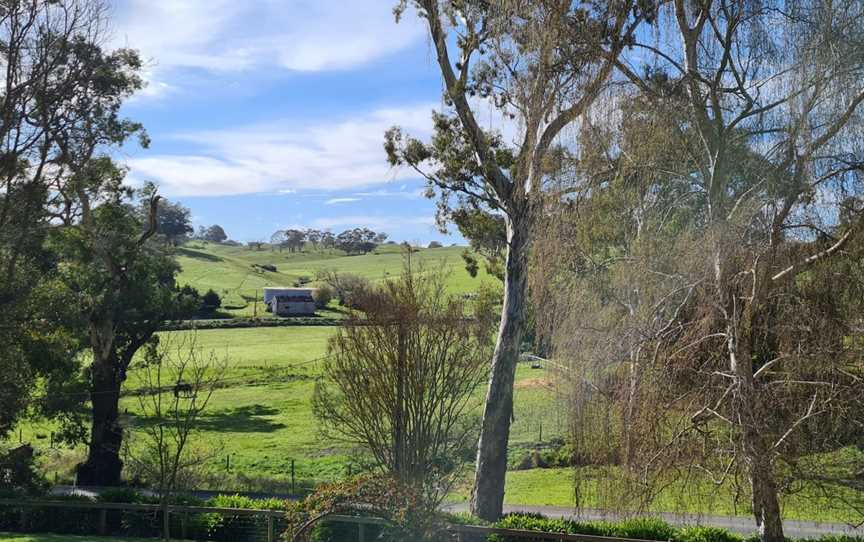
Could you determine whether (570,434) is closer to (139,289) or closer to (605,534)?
(605,534)

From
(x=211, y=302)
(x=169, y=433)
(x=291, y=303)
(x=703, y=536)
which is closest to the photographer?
(x=703, y=536)

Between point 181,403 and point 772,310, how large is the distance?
42983 mm

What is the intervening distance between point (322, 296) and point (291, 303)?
3.98 meters

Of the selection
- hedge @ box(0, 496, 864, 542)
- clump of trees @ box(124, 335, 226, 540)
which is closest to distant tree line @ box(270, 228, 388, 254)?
clump of trees @ box(124, 335, 226, 540)

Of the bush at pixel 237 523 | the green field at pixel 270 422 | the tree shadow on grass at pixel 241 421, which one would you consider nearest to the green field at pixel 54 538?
the bush at pixel 237 523

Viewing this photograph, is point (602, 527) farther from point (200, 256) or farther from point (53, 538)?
point (200, 256)

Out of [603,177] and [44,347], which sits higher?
A: [603,177]

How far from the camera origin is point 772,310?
31.8 ft

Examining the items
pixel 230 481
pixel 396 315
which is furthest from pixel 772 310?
pixel 230 481

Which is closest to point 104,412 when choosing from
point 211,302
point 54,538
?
point 54,538

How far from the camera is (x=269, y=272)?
406ft

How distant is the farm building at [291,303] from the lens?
80.1 meters

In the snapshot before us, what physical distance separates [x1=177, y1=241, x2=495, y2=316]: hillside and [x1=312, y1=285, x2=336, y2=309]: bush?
13.5 ft

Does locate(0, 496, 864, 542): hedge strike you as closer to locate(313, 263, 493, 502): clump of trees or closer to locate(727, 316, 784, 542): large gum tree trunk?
locate(313, 263, 493, 502): clump of trees
